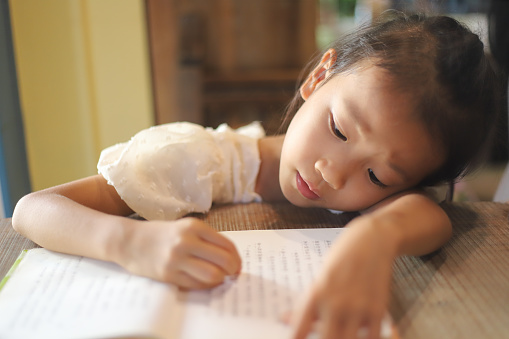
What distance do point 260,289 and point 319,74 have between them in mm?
449

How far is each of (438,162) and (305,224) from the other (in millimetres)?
222

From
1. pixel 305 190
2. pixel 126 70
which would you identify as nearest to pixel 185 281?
pixel 305 190

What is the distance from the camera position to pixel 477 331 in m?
0.47

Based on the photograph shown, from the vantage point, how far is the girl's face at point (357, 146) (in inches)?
25.2

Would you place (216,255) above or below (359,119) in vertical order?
below

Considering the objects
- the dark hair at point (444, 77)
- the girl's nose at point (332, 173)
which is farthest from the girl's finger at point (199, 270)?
the dark hair at point (444, 77)

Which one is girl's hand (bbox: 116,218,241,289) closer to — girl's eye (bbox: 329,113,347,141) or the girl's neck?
girl's eye (bbox: 329,113,347,141)

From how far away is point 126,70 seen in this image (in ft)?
5.24

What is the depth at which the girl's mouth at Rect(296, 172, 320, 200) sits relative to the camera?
72 cm

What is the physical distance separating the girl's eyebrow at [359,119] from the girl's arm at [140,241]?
0.85 ft

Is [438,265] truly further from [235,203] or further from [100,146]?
[100,146]

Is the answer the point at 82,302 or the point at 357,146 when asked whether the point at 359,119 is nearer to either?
the point at 357,146

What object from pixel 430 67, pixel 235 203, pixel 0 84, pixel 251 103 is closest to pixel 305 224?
pixel 235 203

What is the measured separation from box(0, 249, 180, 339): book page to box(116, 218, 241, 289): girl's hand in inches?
0.6
